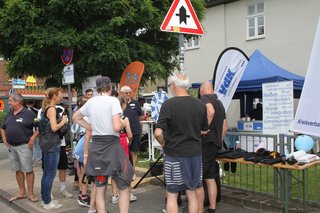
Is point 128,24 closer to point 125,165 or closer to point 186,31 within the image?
point 186,31

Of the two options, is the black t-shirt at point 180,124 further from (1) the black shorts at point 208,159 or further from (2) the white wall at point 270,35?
(2) the white wall at point 270,35

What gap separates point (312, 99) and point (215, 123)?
1.59 m

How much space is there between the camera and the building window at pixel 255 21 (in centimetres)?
1820


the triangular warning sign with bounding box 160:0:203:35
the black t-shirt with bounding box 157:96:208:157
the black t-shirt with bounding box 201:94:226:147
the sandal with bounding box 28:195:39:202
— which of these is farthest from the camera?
the sandal with bounding box 28:195:39:202

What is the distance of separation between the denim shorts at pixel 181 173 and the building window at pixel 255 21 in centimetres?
1476

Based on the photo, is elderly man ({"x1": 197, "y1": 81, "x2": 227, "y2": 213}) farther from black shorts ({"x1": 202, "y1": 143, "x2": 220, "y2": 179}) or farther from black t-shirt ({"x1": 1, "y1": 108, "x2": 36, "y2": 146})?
black t-shirt ({"x1": 1, "y1": 108, "x2": 36, "y2": 146})

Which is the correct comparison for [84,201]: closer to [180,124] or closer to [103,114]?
[103,114]

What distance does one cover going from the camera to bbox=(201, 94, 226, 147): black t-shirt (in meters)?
5.33

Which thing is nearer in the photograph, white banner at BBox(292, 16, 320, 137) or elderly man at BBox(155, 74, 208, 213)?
white banner at BBox(292, 16, 320, 137)

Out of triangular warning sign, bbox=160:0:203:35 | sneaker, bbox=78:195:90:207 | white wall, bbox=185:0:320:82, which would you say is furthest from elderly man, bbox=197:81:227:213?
white wall, bbox=185:0:320:82

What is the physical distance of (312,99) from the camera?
4.05 m

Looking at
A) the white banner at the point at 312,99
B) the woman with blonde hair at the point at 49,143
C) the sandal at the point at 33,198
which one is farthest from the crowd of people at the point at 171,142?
the sandal at the point at 33,198

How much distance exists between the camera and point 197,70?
21266 mm

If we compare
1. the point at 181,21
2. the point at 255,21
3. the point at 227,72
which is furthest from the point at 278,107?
the point at 255,21
